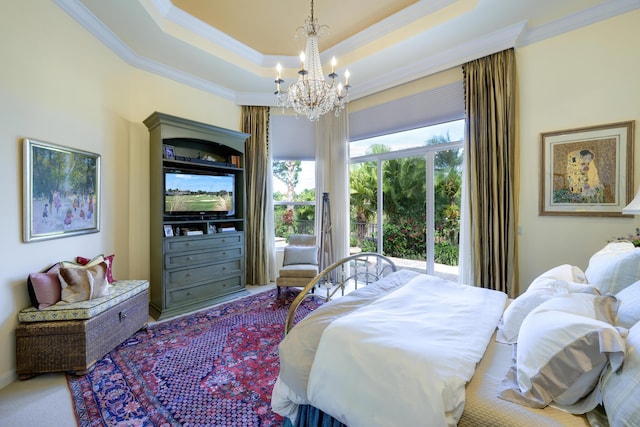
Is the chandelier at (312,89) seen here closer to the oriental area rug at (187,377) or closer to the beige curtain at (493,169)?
the beige curtain at (493,169)

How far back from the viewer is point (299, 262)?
416cm

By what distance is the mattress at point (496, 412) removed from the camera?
92 centimetres

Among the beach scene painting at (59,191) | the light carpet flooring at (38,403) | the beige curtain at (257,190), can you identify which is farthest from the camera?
the beige curtain at (257,190)

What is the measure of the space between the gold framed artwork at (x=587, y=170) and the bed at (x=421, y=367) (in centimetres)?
122

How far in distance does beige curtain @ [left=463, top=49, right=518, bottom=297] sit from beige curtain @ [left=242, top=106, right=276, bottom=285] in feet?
9.89

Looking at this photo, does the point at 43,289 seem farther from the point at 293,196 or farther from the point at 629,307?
the point at 629,307

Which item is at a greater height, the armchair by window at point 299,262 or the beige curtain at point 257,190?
the beige curtain at point 257,190

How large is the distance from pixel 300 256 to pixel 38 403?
2915 millimetres

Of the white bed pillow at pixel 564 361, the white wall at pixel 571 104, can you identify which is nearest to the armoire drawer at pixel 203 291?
the white bed pillow at pixel 564 361

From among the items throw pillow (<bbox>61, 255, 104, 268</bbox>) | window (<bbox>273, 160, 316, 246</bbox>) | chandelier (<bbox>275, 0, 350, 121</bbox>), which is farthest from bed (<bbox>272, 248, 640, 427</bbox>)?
window (<bbox>273, 160, 316, 246</bbox>)

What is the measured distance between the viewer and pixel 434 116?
137 inches

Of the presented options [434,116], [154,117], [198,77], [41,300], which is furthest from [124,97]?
[434,116]

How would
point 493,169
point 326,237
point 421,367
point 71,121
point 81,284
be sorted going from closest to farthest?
1. point 421,367
2. point 81,284
3. point 71,121
4. point 493,169
5. point 326,237

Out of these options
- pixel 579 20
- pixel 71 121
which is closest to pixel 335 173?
pixel 579 20
